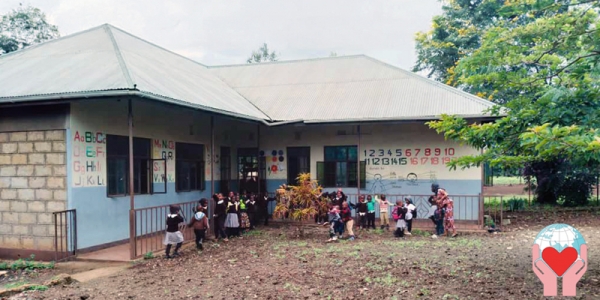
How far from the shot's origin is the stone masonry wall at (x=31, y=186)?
28.9ft

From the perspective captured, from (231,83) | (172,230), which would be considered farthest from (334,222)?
(231,83)

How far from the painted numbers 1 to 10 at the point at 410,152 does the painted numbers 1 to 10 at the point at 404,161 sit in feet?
0.39

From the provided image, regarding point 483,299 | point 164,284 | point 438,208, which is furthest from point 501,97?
point 164,284

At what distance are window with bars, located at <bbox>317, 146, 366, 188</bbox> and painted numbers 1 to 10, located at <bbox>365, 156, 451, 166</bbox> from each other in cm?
34

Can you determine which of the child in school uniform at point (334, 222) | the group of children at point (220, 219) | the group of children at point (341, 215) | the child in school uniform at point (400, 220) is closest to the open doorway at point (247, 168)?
the group of children at point (220, 219)

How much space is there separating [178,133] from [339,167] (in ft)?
16.6

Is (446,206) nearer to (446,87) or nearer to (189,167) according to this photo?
(446,87)

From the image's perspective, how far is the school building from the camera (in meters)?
8.88

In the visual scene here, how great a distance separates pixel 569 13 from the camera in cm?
611

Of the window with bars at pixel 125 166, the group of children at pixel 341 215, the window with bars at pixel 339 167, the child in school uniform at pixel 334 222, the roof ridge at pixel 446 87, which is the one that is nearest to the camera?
the window with bars at pixel 125 166

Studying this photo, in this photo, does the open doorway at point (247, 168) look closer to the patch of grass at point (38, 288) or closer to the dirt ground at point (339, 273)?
the dirt ground at point (339, 273)

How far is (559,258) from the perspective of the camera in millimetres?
4562

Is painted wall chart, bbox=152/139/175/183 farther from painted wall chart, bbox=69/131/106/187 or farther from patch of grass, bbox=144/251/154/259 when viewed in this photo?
patch of grass, bbox=144/251/154/259

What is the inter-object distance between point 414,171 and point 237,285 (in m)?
8.54
